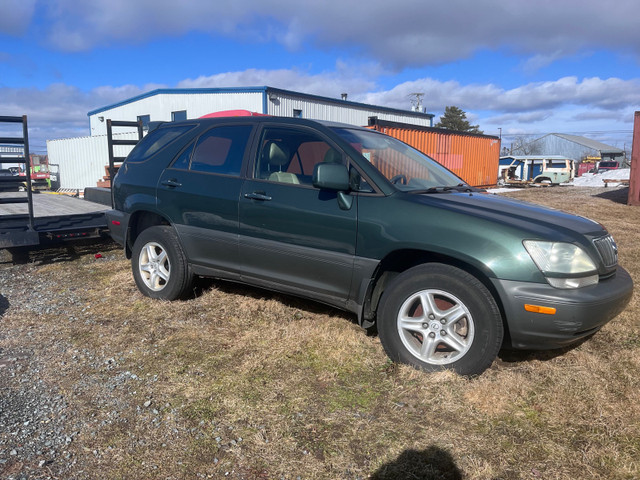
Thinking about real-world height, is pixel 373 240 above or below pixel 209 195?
below

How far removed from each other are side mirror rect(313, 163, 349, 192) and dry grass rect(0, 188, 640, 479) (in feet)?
4.17

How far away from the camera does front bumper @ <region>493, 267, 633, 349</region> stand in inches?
115

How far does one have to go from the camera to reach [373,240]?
346cm

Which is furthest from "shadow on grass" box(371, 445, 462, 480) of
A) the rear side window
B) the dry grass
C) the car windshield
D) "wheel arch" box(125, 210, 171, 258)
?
the rear side window

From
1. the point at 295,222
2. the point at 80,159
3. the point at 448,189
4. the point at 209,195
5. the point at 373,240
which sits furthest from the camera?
the point at 80,159

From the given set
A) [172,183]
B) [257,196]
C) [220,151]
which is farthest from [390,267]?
[172,183]

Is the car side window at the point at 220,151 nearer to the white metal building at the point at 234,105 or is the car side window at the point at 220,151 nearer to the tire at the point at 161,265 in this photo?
the tire at the point at 161,265

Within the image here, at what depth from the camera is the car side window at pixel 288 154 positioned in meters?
4.01

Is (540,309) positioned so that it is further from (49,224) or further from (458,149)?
(458,149)

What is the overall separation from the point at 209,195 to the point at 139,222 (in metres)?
1.23

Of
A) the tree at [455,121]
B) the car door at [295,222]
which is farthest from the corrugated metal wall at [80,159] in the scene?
the tree at [455,121]

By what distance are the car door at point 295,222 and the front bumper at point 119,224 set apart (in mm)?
1653

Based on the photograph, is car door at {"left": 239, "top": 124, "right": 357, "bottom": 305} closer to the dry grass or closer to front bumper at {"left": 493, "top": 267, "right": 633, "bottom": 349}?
the dry grass

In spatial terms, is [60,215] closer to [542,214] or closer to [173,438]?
[173,438]
